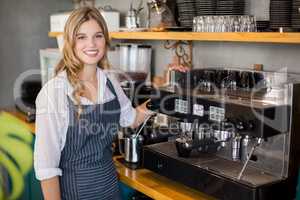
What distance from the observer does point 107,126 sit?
1819mm

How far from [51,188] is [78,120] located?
0.28 m

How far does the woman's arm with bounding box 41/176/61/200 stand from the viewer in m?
1.67

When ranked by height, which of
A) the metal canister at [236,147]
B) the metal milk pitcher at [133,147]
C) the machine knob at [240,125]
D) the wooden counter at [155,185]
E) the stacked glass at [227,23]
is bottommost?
the wooden counter at [155,185]

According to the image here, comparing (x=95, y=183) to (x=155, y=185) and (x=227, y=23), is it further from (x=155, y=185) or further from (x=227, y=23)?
(x=227, y=23)

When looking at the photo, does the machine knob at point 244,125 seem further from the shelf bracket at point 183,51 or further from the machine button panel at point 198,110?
the shelf bracket at point 183,51

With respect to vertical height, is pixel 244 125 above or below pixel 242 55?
below

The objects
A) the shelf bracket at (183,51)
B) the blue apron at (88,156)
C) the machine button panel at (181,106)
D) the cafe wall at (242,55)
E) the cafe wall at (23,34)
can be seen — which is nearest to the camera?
the machine button panel at (181,106)

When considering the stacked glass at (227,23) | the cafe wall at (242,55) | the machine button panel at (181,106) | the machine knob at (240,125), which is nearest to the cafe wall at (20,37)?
the cafe wall at (242,55)

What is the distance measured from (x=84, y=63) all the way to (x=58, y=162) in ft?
1.32

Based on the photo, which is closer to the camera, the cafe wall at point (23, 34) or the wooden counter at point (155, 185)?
the wooden counter at point (155, 185)

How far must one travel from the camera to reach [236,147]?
165 centimetres

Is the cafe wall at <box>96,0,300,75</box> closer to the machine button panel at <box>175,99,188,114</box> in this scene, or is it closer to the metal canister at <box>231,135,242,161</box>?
the metal canister at <box>231,135,242,161</box>

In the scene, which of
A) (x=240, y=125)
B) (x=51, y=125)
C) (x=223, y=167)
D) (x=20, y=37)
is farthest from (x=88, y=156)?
(x=20, y=37)

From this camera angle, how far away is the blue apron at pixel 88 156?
1.71 m
